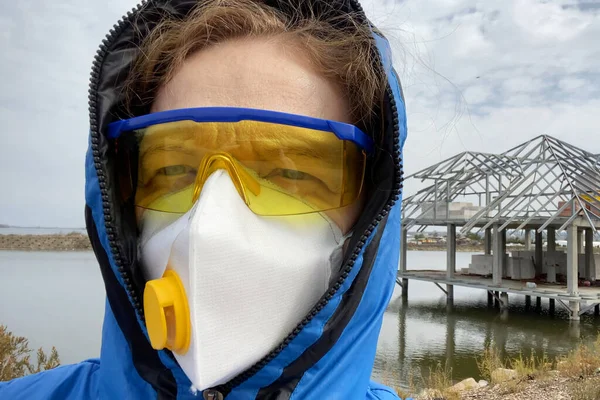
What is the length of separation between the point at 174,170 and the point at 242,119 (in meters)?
0.21

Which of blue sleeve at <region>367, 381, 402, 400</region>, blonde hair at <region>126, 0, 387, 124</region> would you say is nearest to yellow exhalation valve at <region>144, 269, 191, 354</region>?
blonde hair at <region>126, 0, 387, 124</region>

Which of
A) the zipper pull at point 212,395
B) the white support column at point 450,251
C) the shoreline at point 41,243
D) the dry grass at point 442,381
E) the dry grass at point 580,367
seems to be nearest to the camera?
the zipper pull at point 212,395

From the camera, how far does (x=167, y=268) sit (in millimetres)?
894

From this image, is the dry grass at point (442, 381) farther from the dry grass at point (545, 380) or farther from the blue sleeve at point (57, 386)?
the blue sleeve at point (57, 386)

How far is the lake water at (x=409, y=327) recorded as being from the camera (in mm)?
9234

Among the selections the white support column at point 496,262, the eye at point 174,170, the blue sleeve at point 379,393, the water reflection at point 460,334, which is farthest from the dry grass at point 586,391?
the white support column at point 496,262

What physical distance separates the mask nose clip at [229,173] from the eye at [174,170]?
56 mm

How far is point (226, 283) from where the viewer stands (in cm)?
84

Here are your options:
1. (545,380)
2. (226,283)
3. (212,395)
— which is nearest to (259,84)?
(226,283)

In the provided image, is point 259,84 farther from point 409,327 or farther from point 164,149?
point 409,327

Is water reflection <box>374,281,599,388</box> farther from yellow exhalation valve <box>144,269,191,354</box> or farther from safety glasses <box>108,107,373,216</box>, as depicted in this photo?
yellow exhalation valve <box>144,269,191,354</box>

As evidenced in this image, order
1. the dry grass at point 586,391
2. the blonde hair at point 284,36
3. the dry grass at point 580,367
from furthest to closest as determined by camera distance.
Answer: the dry grass at point 580,367 → the dry grass at point 586,391 → the blonde hair at point 284,36

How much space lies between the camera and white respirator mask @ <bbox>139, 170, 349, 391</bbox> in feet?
2.68

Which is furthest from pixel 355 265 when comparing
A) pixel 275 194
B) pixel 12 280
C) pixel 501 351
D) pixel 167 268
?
pixel 12 280
